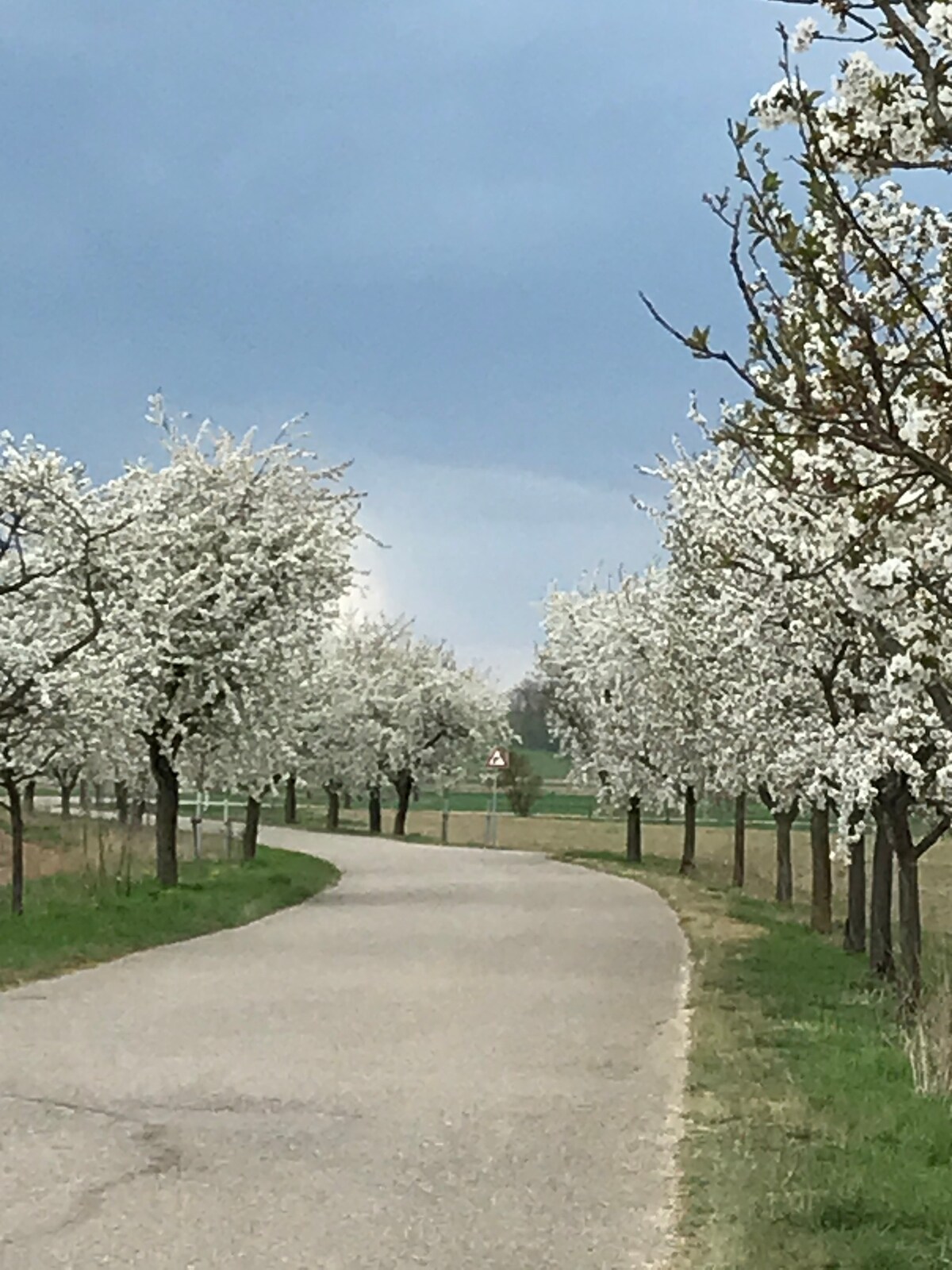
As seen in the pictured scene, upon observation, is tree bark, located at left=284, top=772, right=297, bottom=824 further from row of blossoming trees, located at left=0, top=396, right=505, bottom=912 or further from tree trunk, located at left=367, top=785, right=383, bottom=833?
row of blossoming trees, located at left=0, top=396, right=505, bottom=912

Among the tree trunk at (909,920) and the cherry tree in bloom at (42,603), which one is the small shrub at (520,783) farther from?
the tree trunk at (909,920)

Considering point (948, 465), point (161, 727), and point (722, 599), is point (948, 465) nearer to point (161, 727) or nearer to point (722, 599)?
point (722, 599)

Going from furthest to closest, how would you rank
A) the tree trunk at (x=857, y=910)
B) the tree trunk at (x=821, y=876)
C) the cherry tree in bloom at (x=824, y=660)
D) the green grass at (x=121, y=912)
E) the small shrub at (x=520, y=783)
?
the small shrub at (x=520, y=783), the tree trunk at (x=821, y=876), the tree trunk at (x=857, y=910), the green grass at (x=121, y=912), the cherry tree in bloom at (x=824, y=660)

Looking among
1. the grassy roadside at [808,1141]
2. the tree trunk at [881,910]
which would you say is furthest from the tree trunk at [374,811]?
the grassy roadside at [808,1141]

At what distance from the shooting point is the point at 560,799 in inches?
3834

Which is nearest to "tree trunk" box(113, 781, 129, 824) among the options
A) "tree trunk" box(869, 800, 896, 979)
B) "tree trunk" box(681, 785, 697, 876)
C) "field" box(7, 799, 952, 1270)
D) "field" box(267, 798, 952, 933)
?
"field" box(267, 798, 952, 933)

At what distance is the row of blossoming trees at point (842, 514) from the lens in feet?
19.3

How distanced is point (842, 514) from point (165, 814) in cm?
1864

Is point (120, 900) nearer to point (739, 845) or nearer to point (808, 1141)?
point (808, 1141)

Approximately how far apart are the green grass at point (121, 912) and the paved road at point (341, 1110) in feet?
1.89

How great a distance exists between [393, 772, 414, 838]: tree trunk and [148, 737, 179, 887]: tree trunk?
34.9m

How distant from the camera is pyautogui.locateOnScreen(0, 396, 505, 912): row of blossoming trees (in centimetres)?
1975

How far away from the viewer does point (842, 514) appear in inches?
380

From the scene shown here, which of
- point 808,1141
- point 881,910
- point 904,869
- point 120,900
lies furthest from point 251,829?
point 808,1141
